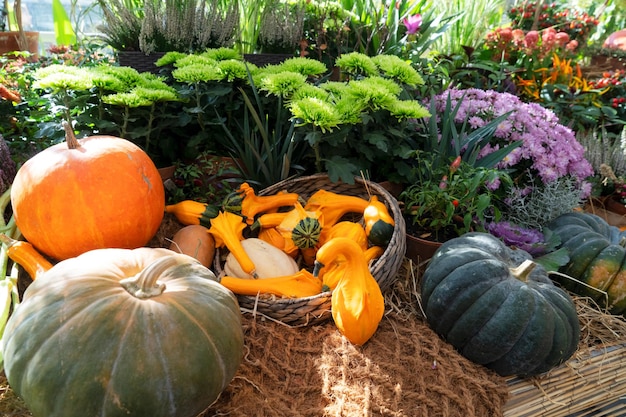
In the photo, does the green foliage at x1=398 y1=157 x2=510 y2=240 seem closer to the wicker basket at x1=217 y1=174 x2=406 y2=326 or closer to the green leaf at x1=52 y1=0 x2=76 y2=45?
the wicker basket at x1=217 y1=174 x2=406 y2=326

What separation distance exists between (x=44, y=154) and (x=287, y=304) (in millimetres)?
936

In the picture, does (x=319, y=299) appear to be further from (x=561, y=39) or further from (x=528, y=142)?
(x=561, y=39)

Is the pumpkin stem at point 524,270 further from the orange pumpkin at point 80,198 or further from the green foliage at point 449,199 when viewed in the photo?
the orange pumpkin at point 80,198

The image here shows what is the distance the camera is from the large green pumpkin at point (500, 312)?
51.9 inches

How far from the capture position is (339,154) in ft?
6.25

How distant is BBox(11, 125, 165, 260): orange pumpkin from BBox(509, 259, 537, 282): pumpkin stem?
1.25 m

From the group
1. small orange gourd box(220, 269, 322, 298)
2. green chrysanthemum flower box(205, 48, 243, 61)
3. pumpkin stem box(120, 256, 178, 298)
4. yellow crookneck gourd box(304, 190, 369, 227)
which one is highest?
green chrysanthemum flower box(205, 48, 243, 61)

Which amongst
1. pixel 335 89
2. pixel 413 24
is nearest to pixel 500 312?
pixel 335 89

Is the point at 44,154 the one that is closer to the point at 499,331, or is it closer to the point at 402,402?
the point at 402,402

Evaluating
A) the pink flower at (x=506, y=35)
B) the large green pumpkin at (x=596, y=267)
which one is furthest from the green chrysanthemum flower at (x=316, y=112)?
the pink flower at (x=506, y=35)

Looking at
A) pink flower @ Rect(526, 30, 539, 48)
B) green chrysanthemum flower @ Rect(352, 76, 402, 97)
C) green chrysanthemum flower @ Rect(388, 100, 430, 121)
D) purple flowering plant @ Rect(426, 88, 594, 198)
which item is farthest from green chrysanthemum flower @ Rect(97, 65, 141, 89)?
pink flower @ Rect(526, 30, 539, 48)

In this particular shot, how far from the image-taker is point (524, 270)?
1380 millimetres

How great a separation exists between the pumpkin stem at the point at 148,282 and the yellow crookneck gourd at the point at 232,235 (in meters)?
0.54

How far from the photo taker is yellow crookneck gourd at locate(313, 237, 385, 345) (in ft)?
4.26
